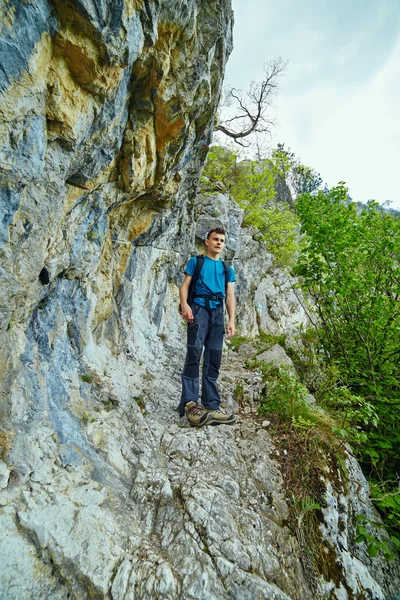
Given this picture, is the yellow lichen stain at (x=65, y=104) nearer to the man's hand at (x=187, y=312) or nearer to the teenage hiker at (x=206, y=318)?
the teenage hiker at (x=206, y=318)

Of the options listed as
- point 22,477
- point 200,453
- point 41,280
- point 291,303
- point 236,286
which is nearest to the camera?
point 22,477

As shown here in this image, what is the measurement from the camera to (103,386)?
3807 mm

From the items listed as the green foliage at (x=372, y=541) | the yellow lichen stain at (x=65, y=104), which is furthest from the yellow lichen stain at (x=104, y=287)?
the green foliage at (x=372, y=541)

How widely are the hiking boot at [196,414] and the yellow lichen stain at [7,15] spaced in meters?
4.02

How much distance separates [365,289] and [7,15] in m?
6.14

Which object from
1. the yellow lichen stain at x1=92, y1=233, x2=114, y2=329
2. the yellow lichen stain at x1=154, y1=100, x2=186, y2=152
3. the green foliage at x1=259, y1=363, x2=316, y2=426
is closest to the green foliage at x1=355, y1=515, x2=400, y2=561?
the green foliage at x1=259, y1=363, x2=316, y2=426

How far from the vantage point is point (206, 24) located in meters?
3.82

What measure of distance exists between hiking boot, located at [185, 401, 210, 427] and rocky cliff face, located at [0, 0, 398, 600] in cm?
17

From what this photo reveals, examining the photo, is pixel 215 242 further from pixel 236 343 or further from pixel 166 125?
pixel 236 343


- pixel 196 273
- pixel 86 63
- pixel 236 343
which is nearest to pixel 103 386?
pixel 196 273

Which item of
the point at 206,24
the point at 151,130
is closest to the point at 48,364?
the point at 151,130

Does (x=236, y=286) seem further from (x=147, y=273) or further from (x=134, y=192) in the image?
(x=134, y=192)

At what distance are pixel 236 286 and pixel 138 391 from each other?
8407mm

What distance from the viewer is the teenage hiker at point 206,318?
416cm
